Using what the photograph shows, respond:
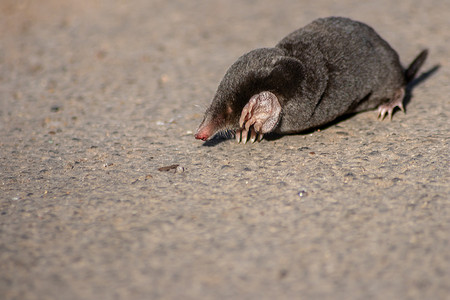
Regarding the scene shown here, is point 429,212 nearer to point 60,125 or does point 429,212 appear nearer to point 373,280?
point 373,280

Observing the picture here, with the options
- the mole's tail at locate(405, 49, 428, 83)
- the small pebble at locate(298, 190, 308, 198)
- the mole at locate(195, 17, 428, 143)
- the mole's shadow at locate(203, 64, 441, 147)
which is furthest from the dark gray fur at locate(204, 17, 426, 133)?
the small pebble at locate(298, 190, 308, 198)

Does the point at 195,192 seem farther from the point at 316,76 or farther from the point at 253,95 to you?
the point at 316,76

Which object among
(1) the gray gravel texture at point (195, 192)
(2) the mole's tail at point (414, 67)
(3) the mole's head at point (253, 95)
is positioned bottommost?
(1) the gray gravel texture at point (195, 192)

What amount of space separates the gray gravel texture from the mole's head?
0.18m

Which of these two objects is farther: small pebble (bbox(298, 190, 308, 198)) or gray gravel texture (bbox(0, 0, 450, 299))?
small pebble (bbox(298, 190, 308, 198))

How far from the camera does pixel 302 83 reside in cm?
342

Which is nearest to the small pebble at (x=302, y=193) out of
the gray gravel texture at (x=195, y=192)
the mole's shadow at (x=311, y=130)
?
the gray gravel texture at (x=195, y=192)

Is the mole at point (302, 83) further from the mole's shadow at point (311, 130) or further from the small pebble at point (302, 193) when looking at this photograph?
the small pebble at point (302, 193)

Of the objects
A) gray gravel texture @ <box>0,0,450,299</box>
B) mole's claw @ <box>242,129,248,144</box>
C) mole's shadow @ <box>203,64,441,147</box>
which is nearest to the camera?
gray gravel texture @ <box>0,0,450,299</box>

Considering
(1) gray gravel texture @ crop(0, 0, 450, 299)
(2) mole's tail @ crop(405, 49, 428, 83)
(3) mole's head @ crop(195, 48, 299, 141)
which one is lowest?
(1) gray gravel texture @ crop(0, 0, 450, 299)

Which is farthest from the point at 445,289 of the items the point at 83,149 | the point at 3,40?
the point at 3,40

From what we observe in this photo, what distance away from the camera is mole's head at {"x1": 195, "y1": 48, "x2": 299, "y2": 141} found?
339 cm

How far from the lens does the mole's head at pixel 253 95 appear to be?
11.1 feet

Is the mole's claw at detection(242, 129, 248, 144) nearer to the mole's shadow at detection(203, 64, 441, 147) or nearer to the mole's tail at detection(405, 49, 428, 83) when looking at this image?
the mole's shadow at detection(203, 64, 441, 147)
